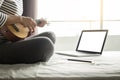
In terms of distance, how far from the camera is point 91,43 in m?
1.66

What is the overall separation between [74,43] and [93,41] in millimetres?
593

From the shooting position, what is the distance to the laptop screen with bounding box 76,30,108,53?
61.7 inches

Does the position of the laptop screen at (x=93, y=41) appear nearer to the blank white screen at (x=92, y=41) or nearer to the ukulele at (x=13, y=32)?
the blank white screen at (x=92, y=41)

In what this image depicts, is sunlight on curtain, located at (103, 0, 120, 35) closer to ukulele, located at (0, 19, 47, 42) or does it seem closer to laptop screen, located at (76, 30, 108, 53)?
laptop screen, located at (76, 30, 108, 53)

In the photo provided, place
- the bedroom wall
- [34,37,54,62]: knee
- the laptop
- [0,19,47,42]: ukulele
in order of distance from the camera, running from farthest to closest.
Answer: the bedroom wall < the laptop < [0,19,47,42]: ukulele < [34,37,54,62]: knee

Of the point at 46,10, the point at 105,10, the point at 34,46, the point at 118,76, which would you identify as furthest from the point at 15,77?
the point at 105,10

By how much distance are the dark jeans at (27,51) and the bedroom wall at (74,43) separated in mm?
1126

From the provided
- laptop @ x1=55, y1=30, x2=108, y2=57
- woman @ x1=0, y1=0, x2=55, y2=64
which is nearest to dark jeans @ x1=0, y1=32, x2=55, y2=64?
woman @ x1=0, y1=0, x2=55, y2=64

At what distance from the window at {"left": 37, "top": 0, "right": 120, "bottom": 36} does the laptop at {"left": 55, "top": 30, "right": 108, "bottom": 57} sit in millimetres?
539

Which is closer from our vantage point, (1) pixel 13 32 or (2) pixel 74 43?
(1) pixel 13 32

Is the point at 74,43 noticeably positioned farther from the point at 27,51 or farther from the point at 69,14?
the point at 27,51

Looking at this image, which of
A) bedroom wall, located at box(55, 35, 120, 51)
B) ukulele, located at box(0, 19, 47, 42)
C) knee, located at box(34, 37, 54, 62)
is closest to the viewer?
knee, located at box(34, 37, 54, 62)

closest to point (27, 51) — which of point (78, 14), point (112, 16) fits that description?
point (78, 14)

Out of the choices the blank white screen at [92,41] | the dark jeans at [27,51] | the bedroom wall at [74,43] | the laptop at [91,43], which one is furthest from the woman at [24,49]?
the bedroom wall at [74,43]
